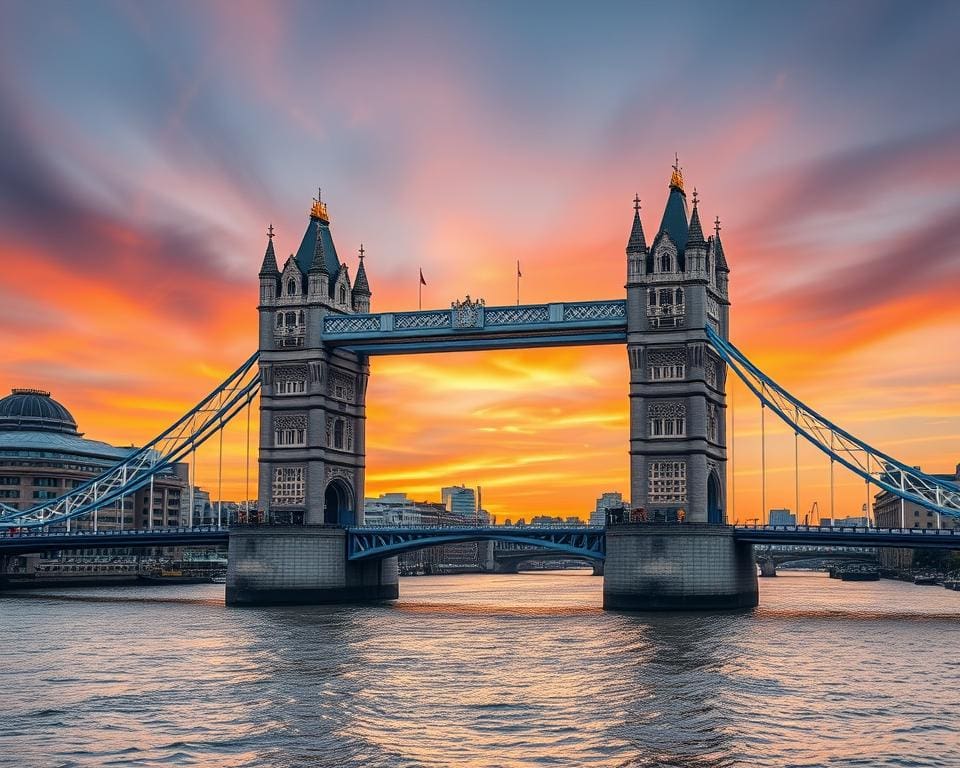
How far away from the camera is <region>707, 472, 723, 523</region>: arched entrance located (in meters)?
100

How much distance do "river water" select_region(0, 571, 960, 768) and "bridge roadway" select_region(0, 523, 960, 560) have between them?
20.7ft

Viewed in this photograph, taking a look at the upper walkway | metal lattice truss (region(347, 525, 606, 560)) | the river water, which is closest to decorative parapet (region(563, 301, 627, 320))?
the upper walkway

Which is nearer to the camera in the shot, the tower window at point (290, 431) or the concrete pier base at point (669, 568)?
the concrete pier base at point (669, 568)

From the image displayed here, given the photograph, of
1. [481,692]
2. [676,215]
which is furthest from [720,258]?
[481,692]

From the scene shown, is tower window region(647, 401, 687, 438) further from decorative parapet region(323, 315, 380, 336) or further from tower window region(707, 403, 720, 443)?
decorative parapet region(323, 315, 380, 336)

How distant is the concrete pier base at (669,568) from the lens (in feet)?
292

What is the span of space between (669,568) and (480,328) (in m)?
25.2

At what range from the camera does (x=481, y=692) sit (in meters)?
48.4

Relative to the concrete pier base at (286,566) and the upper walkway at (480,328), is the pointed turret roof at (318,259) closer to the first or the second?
the upper walkway at (480,328)

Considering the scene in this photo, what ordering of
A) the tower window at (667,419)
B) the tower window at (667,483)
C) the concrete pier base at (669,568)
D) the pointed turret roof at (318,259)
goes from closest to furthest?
1. the concrete pier base at (669,568)
2. the tower window at (667,483)
3. the tower window at (667,419)
4. the pointed turret roof at (318,259)

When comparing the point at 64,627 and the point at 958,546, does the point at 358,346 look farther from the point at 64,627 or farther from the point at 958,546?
the point at 958,546

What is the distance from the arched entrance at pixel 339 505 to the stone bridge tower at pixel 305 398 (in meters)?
0.09

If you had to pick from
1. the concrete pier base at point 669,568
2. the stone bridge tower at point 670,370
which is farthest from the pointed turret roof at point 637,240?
the concrete pier base at point 669,568

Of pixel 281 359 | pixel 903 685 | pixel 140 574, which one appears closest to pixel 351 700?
pixel 903 685
